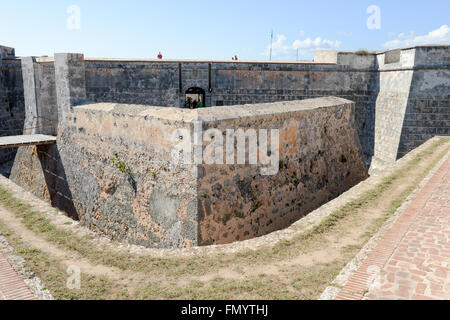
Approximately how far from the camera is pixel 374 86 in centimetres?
1764

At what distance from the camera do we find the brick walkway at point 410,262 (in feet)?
14.5

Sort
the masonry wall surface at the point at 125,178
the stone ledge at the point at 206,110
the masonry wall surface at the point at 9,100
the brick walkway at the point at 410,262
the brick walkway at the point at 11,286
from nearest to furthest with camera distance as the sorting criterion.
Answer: the brick walkway at the point at 410,262 → the brick walkway at the point at 11,286 → the stone ledge at the point at 206,110 → the masonry wall surface at the point at 125,178 → the masonry wall surface at the point at 9,100

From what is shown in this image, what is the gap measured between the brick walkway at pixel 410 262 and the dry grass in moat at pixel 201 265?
0.46m

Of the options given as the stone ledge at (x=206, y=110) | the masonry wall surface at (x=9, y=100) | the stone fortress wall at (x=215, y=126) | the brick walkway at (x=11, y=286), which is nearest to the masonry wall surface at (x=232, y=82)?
the stone fortress wall at (x=215, y=126)

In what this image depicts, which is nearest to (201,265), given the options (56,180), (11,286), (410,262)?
(11,286)

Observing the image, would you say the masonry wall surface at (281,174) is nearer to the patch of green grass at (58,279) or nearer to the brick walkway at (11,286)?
the patch of green grass at (58,279)

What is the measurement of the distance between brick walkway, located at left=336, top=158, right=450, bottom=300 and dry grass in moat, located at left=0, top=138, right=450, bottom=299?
457mm

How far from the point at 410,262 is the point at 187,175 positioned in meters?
3.84

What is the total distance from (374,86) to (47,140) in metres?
14.2

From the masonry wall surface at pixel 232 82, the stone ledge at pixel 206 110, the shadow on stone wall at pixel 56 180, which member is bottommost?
the shadow on stone wall at pixel 56 180

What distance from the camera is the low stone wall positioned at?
7008 mm

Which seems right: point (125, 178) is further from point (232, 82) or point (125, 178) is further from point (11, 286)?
point (232, 82)

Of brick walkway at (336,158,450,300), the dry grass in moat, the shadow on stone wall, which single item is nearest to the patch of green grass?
the dry grass in moat

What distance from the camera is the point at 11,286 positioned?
15.7 ft
